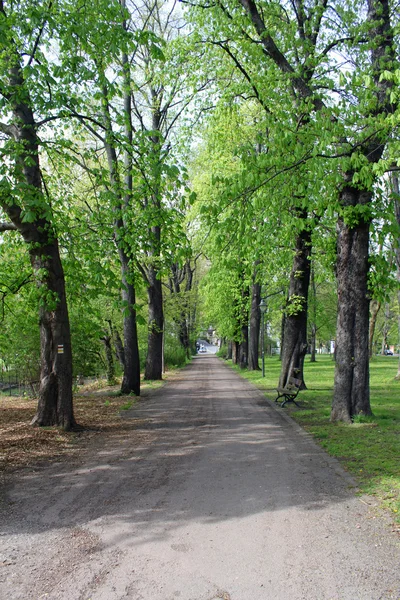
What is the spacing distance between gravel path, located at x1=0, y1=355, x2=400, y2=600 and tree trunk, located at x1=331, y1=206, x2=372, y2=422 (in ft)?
8.13

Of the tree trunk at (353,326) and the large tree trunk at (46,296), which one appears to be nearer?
the large tree trunk at (46,296)

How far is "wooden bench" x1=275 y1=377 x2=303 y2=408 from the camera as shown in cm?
1304

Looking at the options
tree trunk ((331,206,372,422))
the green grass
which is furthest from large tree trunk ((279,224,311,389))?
tree trunk ((331,206,372,422))

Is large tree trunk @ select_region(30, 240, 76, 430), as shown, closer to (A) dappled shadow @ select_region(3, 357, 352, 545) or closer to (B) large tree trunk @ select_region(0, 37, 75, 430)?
(B) large tree trunk @ select_region(0, 37, 75, 430)

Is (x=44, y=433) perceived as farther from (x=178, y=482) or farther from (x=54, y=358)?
(x=178, y=482)

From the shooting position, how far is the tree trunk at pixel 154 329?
22625 mm

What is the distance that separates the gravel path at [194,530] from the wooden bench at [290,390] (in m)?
5.15

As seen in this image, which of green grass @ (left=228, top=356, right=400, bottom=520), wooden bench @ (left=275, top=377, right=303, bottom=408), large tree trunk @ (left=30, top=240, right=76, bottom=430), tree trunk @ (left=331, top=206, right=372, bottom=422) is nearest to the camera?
green grass @ (left=228, top=356, right=400, bottom=520)

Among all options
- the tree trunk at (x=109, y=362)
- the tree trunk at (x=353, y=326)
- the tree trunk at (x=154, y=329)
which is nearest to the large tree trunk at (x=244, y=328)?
the tree trunk at (x=154, y=329)

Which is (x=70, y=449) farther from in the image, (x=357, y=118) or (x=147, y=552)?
(x=357, y=118)

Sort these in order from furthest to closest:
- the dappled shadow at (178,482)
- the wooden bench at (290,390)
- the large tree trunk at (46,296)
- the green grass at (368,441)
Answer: the wooden bench at (290,390) < the large tree trunk at (46,296) < the green grass at (368,441) < the dappled shadow at (178,482)

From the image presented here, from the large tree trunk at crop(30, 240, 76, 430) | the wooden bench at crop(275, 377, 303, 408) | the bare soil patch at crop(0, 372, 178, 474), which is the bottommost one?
the bare soil patch at crop(0, 372, 178, 474)

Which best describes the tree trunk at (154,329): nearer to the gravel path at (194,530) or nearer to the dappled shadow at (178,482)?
the dappled shadow at (178,482)

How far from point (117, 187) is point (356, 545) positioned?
8.07 metres
